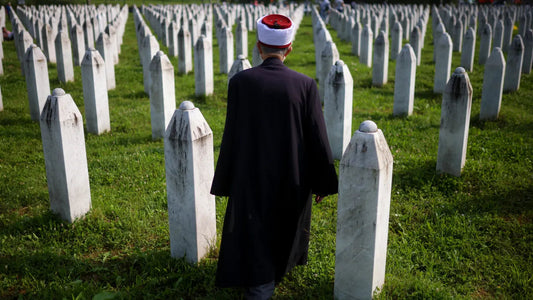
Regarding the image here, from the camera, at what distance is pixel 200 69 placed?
823 cm

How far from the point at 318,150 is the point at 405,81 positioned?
484 cm

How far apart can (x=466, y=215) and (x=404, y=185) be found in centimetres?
82

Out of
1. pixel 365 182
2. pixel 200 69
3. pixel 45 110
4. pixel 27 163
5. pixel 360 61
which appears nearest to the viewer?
pixel 365 182

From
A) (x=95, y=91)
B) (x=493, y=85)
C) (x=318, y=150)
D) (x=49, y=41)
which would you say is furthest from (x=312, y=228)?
(x=49, y=41)

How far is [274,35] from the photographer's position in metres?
2.66

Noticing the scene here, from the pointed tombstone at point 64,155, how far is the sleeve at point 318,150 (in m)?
2.24

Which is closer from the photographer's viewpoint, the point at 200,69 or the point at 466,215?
the point at 466,215

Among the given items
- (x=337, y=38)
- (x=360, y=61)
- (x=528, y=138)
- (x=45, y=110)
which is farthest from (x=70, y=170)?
(x=337, y=38)

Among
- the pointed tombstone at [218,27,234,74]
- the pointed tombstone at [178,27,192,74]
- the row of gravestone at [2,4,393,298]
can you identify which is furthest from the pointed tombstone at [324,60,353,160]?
the pointed tombstone at [178,27,192,74]

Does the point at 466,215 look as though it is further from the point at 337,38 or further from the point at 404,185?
the point at 337,38

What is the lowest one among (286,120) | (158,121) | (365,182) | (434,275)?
(434,275)

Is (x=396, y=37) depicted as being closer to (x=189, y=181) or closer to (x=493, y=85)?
(x=493, y=85)

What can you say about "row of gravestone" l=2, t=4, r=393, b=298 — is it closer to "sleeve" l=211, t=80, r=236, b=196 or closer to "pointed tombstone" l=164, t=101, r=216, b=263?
"pointed tombstone" l=164, t=101, r=216, b=263

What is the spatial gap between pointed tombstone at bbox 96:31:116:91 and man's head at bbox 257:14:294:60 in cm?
694
